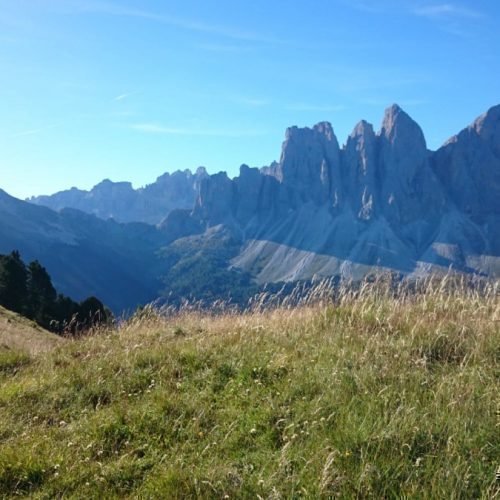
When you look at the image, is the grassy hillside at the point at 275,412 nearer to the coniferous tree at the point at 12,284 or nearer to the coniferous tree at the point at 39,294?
the coniferous tree at the point at 39,294

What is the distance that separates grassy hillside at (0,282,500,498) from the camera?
14.6 ft

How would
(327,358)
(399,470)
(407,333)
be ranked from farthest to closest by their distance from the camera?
(407,333)
(327,358)
(399,470)

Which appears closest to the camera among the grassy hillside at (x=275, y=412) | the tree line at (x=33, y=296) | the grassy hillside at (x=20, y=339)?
the grassy hillside at (x=275, y=412)

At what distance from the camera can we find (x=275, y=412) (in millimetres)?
5703

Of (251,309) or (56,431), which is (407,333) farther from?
(56,431)

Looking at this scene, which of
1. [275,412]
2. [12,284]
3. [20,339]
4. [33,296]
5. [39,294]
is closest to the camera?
[275,412]

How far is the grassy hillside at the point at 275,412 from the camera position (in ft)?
14.6

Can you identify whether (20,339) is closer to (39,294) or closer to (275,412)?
(275,412)

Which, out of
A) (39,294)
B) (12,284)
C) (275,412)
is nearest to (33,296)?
(39,294)

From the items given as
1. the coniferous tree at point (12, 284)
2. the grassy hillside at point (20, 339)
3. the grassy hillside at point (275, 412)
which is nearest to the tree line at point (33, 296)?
the coniferous tree at point (12, 284)

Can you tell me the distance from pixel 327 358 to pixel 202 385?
1.94 m

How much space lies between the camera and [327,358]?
698 cm

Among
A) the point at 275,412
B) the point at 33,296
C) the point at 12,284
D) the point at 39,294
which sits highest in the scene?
the point at 275,412

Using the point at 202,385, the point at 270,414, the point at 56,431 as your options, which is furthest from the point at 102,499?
the point at 202,385
